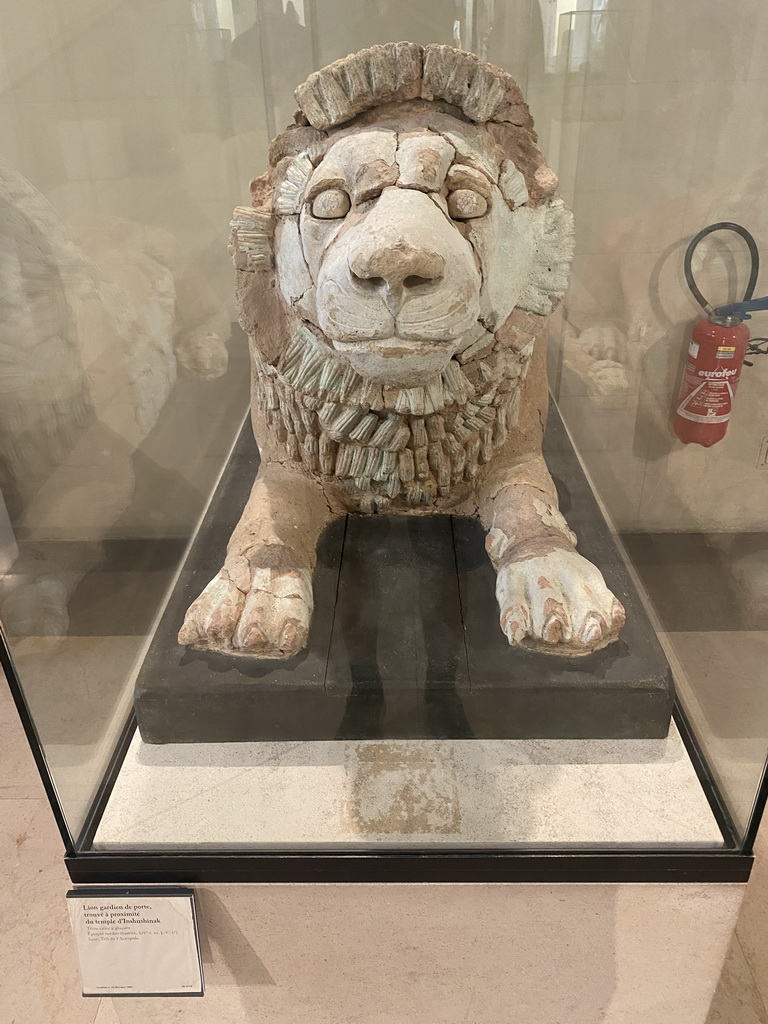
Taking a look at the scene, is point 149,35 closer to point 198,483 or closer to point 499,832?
point 198,483

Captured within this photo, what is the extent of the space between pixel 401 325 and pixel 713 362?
32.3 inches

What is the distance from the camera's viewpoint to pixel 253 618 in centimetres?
118

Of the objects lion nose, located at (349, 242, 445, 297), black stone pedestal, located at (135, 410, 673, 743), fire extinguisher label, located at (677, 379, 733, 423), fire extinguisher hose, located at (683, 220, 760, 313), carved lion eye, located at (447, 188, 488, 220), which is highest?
carved lion eye, located at (447, 188, 488, 220)

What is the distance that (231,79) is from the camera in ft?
5.90

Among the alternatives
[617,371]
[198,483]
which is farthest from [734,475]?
[198,483]

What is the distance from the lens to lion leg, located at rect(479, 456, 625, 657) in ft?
3.81

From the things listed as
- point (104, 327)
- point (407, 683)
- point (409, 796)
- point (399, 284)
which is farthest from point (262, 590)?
point (104, 327)

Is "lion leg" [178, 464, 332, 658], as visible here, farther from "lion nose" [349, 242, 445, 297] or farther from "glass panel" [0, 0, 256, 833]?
"lion nose" [349, 242, 445, 297]

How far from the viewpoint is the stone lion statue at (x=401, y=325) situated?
39.4 inches

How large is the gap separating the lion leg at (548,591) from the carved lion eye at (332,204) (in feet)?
1.95

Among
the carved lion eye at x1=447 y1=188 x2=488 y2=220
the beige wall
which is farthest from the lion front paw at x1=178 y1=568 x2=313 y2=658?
the beige wall

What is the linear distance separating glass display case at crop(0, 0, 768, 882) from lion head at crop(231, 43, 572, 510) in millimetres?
36

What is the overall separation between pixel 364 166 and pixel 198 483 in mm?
1106

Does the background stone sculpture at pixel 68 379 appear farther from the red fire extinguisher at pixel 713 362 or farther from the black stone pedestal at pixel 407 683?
the red fire extinguisher at pixel 713 362
